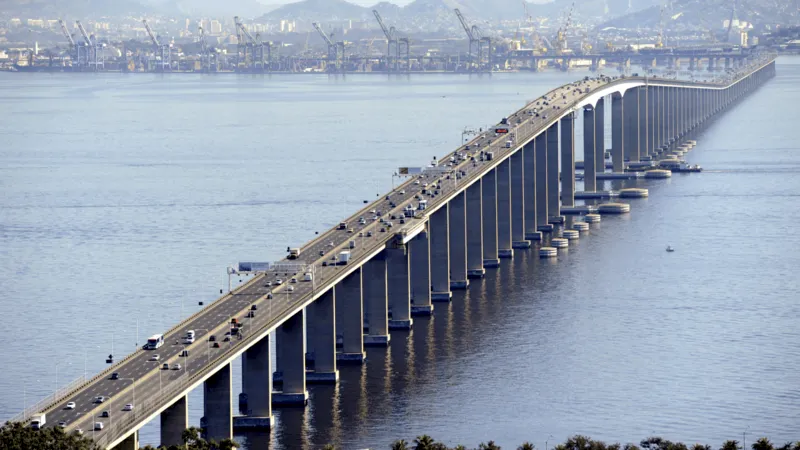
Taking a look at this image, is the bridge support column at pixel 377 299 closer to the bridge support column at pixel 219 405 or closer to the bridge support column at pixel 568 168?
the bridge support column at pixel 219 405

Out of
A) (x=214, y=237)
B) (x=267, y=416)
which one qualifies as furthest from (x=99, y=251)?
(x=267, y=416)

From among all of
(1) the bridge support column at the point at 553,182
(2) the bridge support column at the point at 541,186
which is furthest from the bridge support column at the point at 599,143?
(2) the bridge support column at the point at 541,186

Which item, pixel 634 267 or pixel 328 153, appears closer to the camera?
pixel 634 267

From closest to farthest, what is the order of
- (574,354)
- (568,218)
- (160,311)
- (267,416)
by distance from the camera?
(267,416) < (574,354) < (160,311) < (568,218)

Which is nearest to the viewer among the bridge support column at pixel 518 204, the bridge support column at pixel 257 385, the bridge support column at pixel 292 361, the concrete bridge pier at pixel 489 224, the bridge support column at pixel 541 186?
the bridge support column at pixel 257 385

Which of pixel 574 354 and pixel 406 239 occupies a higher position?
pixel 406 239

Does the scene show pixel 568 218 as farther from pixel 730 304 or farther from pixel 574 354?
pixel 574 354

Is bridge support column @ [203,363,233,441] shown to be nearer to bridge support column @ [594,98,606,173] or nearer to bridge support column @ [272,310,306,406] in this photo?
bridge support column @ [272,310,306,406]
